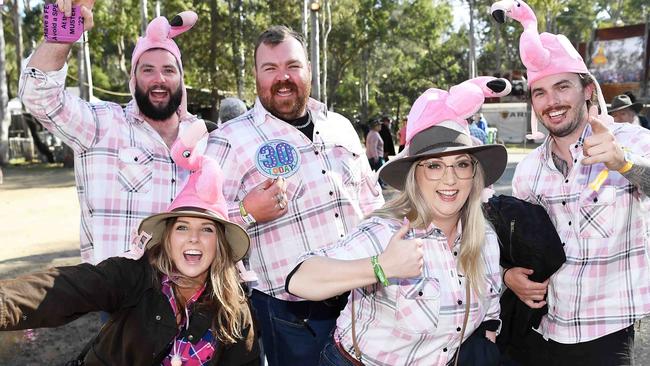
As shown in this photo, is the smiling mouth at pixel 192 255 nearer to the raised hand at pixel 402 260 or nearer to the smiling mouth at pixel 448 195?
the raised hand at pixel 402 260

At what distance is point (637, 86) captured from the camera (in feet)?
112

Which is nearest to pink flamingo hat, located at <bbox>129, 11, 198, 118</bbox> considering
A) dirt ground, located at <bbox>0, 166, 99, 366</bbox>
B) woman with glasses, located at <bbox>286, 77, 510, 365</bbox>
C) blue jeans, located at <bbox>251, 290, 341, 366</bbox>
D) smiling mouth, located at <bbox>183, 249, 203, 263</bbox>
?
smiling mouth, located at <bbox>183, 249, 203, 263</bbox>

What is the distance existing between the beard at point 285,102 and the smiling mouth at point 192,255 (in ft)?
3.64

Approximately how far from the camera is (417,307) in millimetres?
2486

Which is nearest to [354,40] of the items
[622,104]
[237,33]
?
[237,33]

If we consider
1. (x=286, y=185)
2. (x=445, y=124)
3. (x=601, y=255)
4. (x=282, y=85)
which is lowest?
(x=601, y=255)

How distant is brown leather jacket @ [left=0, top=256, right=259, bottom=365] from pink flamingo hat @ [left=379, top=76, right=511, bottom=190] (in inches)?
44.9

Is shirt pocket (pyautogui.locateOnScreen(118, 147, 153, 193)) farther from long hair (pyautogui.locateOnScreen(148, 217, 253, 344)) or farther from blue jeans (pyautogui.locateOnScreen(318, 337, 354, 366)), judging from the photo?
blue jeans (pyautogui.locateOnScreen(318, 337, 354, 366))

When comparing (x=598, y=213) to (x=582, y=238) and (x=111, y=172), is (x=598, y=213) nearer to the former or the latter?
(x=582, y=238)

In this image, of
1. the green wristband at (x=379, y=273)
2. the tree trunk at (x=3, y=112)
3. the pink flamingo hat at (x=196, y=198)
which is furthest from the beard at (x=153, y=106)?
the tree trunk at (x=3, y=112)

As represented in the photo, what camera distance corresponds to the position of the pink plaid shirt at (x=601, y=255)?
2982 millimetres

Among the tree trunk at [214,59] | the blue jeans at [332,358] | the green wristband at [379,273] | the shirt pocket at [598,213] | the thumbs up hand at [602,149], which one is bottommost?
the blue jeans at [332,358]

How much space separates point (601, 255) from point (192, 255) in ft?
6.48

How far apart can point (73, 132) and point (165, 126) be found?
1.82 ft
